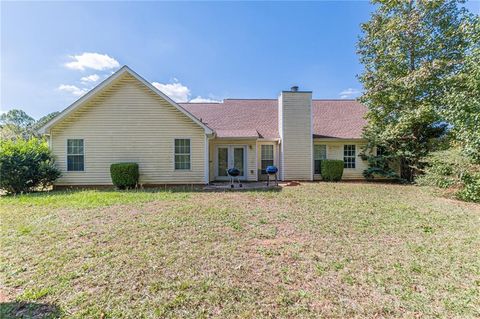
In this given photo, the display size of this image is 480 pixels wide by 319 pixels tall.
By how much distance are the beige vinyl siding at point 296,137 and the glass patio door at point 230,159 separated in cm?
251

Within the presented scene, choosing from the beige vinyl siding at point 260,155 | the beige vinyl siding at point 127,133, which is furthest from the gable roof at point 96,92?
the beige vinyl siding at point 260,155

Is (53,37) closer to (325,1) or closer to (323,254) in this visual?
(325,1)

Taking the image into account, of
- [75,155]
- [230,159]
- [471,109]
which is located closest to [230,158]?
[230,159]

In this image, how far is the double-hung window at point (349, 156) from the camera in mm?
15406

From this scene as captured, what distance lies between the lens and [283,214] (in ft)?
23.0

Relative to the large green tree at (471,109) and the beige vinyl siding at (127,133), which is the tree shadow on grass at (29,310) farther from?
the large green tree at (471,109)

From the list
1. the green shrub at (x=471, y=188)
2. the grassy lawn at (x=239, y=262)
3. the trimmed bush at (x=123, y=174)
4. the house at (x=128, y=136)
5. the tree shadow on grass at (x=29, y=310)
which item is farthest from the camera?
the house at (x=128, y=136)

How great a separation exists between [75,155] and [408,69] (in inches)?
745

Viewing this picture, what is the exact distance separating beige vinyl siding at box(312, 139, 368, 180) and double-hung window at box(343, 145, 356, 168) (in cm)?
18

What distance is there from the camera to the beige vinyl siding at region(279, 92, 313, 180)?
1478cm

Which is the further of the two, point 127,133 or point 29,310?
point 127,133

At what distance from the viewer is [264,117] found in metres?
17.3

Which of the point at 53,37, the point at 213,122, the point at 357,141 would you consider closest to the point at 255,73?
the point at 213,122

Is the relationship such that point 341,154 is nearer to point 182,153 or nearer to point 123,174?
point 182,153
